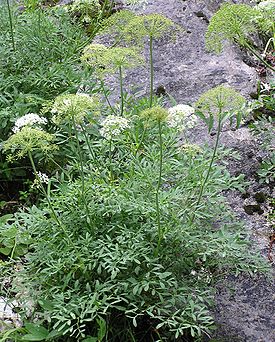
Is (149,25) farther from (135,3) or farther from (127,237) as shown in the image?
(135,3)

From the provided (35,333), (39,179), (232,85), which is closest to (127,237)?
(39,179)

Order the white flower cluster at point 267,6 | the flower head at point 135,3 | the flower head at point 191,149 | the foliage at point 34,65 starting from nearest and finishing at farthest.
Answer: the flower head at point 191,149, the white flower cluster at point 267,6, the flower head at point 135,3, the foliage at point 34,65

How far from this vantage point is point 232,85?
12.9 feet

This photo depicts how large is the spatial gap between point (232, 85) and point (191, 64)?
363 mm

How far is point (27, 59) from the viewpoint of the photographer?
3.72m

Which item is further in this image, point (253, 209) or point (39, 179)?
point (253, 209)

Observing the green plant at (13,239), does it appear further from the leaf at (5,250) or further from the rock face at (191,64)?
the rock face at (191,64)

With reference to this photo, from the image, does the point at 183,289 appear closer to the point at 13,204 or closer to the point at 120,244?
the point at 120,244

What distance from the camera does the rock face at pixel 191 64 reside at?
3936 millimetres

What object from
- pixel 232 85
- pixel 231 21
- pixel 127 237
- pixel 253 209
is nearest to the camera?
pixel 127 237

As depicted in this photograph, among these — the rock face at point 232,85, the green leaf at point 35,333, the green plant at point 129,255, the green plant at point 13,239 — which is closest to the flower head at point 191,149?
the green plant at point 129,255

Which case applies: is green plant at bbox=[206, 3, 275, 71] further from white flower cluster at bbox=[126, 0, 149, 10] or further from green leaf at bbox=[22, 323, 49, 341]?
green leaf at bbox=[22, 323, 49, 341]

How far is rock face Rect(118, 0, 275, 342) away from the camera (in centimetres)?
275

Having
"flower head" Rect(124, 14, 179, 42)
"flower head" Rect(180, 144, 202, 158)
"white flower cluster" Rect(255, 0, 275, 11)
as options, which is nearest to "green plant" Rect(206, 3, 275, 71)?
"white flower cluster" Rect(255, 0, 275, 11)
